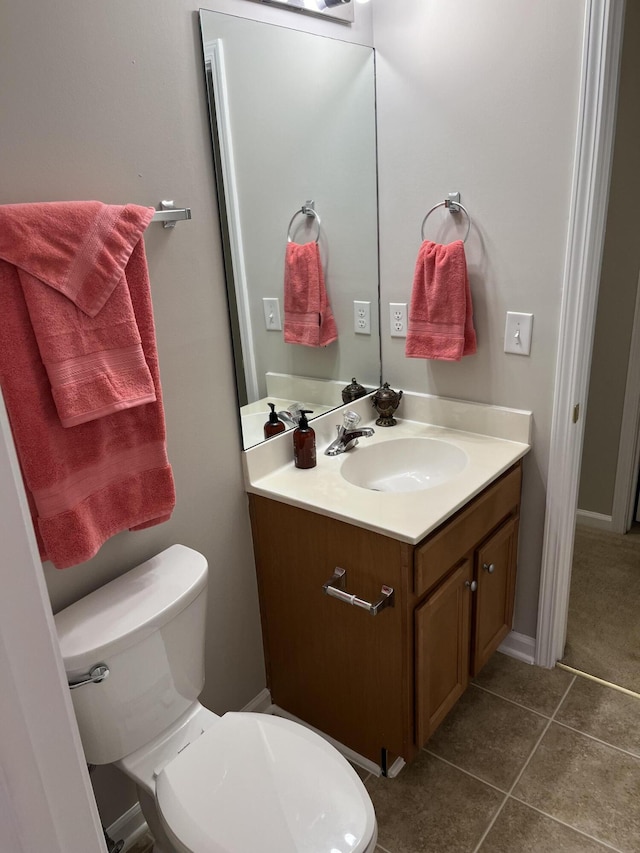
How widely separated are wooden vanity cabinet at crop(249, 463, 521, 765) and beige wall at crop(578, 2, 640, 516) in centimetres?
109

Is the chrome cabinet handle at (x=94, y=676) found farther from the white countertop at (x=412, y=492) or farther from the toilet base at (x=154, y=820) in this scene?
the white countertop at (x=412, y=492)

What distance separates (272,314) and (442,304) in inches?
20.4

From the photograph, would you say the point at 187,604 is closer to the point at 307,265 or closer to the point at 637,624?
the point at 307,265

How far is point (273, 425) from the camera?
1.79m

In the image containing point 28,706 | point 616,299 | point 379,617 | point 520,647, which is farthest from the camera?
point 616,299

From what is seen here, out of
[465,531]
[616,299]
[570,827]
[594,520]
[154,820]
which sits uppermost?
[616,299]

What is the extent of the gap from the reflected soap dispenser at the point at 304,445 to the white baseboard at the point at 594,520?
176cm

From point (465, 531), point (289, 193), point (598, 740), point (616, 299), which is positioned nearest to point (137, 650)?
point (465, 531)

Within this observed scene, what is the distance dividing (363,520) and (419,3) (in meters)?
1.46

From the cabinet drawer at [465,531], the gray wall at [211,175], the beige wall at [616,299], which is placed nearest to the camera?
the gray wall at [211,175]

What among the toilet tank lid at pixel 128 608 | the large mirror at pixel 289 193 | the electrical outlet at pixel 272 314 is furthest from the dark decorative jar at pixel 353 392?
the toilet tank lid at pixel 128 608

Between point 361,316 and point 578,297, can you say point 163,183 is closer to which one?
point 361,316

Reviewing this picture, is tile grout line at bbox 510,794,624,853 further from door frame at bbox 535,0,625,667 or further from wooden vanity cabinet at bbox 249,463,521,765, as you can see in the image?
door frame at bbox 535,0,625,667

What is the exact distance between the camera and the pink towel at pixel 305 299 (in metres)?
1.84
